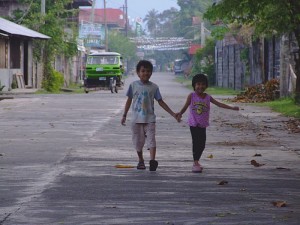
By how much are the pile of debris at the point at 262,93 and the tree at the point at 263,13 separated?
10062 mm

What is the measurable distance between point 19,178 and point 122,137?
7.64 m

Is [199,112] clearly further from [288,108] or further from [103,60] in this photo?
[103,60]

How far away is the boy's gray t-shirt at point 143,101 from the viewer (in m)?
14.2

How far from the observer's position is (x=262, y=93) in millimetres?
41000

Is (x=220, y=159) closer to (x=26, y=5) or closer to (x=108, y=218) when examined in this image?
(x=108, y=218)

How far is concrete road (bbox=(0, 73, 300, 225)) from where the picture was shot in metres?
9.62

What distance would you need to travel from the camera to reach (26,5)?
6366 cm

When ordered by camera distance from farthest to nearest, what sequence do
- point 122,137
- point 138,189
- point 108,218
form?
point 122,137, point 138,189, point 108,218

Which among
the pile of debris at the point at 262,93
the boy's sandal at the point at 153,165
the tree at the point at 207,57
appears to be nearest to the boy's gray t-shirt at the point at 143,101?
the boy's sandal at the point at 153,165

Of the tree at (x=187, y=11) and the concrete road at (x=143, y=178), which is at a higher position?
the tree at (x=187, y=11)

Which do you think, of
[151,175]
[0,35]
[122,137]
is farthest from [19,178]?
[0,35]

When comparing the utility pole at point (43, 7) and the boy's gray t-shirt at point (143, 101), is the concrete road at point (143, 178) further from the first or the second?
the utility pole at point (43, 7)

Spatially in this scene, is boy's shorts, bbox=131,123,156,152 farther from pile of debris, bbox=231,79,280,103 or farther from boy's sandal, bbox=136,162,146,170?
pile of debris, bbox=231,79,280,103

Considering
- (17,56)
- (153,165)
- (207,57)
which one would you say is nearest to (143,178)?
(153,165)
